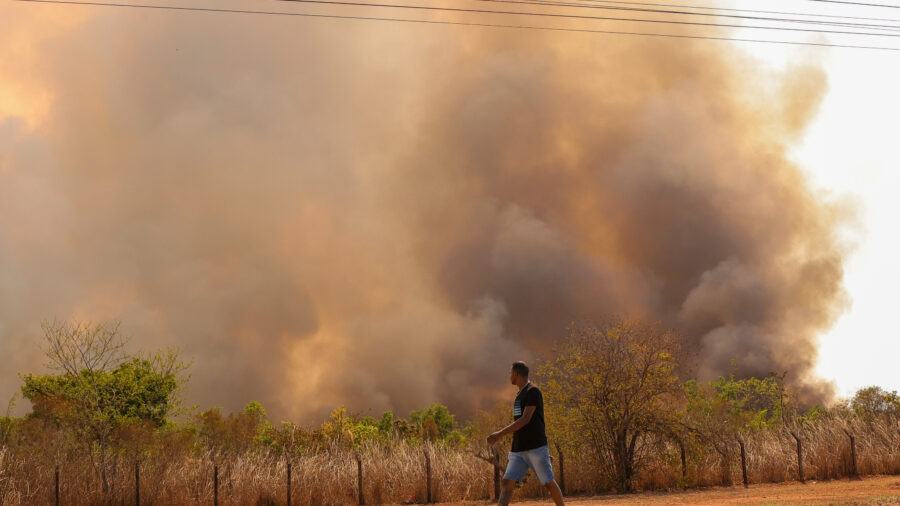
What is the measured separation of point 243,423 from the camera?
61719mm

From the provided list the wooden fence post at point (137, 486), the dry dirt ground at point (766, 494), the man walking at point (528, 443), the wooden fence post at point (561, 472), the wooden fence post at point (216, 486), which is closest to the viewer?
the man walking at point (528, 443)

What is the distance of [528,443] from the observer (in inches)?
480

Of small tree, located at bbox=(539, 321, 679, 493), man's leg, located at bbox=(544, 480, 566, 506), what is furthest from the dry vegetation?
man's leg, located at bbox=(544, 480, 566, 506)

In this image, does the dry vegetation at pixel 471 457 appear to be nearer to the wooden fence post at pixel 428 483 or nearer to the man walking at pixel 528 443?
the wooden fence post at pixel 428 483

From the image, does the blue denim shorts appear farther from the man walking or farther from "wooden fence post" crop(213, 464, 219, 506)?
"wooden fence post" crop(213, 464, 219, 506)

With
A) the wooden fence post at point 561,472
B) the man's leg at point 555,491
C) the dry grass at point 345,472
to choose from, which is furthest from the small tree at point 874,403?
the man's leg at point 555,491

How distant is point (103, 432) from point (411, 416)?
8859 centimetres

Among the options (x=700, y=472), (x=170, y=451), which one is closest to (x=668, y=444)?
(x=700, y=472)

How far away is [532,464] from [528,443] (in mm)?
348

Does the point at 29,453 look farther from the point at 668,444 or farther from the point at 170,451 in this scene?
the point at 668,444

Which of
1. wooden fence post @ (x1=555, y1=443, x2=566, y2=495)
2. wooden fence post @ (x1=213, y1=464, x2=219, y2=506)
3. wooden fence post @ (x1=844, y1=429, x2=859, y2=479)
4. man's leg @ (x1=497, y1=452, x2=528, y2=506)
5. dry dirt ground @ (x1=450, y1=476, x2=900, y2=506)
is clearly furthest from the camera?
wooden fence post @ (x1=844, y1=429, x2=859, y2=479)

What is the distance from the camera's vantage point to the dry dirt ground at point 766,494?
19981mm

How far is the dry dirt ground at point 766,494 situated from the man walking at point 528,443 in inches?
348

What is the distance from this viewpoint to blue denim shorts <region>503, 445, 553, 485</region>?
12.1 m
